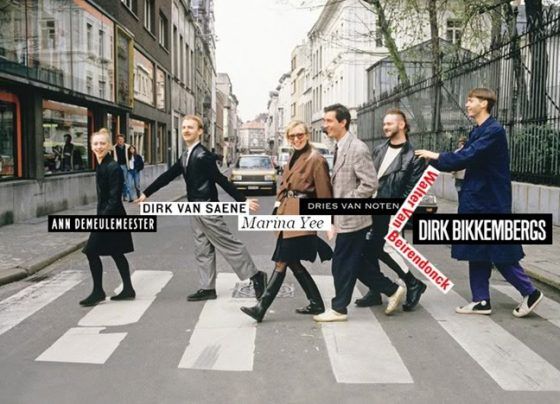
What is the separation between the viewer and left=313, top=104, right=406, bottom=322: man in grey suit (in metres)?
5.70

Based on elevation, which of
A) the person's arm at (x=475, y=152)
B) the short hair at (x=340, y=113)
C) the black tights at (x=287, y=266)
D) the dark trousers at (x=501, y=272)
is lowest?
the dark trousers at (x=501, y=272)

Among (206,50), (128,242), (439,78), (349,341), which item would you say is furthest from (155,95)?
(206,50)

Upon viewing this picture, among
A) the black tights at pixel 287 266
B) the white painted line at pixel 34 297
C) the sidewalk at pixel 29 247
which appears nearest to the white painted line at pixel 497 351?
the black tights at pixel 287 266

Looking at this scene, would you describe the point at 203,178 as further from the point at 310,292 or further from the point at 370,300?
the point at 370,300

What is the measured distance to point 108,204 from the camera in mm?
6629

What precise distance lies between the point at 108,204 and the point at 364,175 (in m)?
2.64

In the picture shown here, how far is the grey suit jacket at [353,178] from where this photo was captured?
223 inches

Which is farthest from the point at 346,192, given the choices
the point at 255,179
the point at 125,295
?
the point at 255,179

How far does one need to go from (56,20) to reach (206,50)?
52.3 m

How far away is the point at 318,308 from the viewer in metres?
6.23

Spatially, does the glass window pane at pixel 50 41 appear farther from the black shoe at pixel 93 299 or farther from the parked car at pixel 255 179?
the parked car at pixel 255 179

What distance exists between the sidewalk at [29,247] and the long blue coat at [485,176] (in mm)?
5399

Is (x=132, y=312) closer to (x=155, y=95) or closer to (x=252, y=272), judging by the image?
(x=252, y=272)

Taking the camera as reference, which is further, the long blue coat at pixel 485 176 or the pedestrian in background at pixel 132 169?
the pedestrian in background at pixel 132 169
